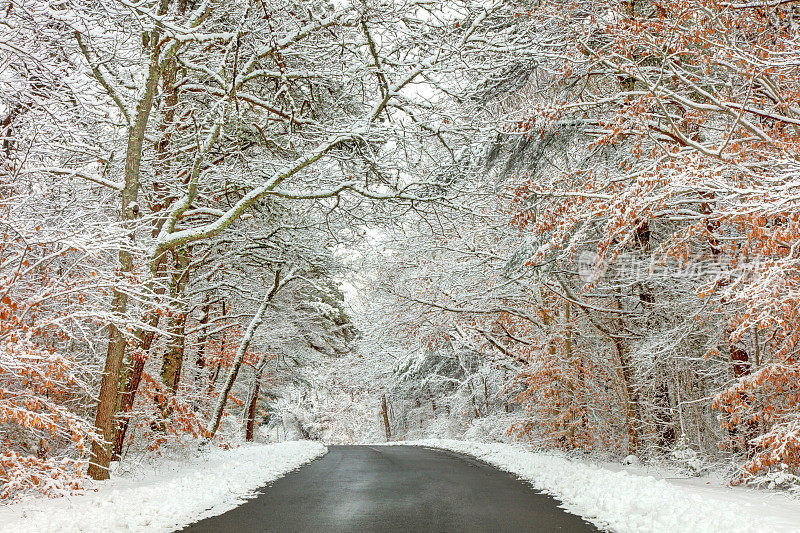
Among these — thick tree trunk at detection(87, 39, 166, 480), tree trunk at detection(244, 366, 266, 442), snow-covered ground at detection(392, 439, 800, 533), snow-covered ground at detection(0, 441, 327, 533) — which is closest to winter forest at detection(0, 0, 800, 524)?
thick tree trunk at detection(87, 39, 166, 480)

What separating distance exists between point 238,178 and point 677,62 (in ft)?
26.8

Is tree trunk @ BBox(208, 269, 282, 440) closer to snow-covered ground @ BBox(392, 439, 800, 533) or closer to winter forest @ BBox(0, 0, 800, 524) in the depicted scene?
winter forest @ BBox(0, 0, 800, 524)

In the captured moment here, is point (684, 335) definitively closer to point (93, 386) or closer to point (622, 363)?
point (622, 363)

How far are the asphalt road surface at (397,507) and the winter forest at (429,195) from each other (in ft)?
7.71

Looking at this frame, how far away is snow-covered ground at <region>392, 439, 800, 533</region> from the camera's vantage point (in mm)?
5688

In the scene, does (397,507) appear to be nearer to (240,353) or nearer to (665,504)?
(665,504)

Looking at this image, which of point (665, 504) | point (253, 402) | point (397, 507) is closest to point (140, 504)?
point (397, 507)

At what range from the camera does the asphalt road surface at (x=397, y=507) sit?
21.8ft

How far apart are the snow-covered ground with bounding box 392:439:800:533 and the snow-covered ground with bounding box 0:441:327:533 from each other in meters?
5.05

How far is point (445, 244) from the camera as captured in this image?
15.4 meters

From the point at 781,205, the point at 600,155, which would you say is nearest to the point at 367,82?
the point at 600,155

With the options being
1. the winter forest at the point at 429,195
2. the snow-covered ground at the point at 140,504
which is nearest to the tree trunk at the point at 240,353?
the winter forest at the point at 429,195

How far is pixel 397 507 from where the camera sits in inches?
321

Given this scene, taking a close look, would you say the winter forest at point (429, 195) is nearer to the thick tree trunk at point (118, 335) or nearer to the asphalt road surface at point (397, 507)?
the thick tree trunk at point (118, 335)
